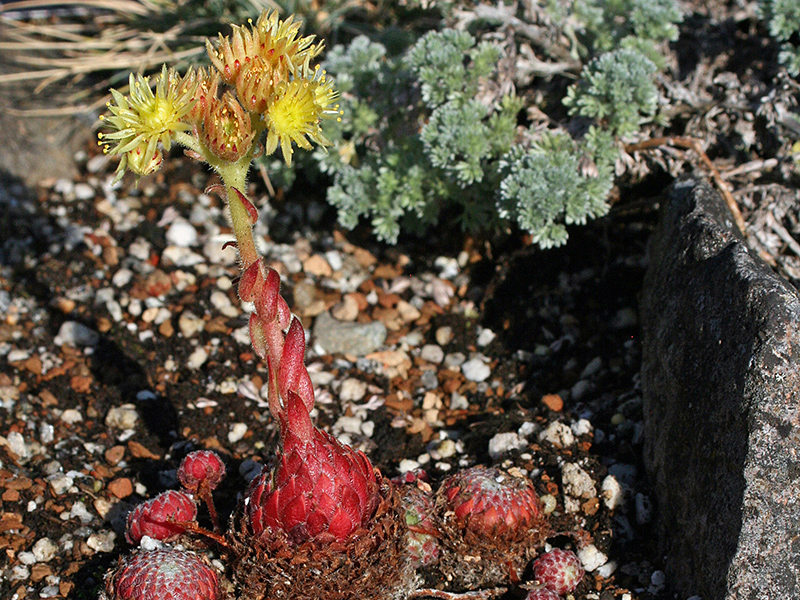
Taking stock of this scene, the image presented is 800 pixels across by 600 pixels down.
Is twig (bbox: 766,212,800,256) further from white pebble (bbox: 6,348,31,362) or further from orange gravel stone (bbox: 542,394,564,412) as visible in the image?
white pebble (bbox: 6,348,31,362)

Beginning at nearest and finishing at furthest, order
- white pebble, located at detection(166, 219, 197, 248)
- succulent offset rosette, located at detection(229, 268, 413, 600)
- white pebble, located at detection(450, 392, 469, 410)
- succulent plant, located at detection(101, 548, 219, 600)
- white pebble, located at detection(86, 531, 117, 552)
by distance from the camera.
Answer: succulent offset rosette, located at detection(229, 268, 413, 600)
succulent plant, located at detection(101, 548, 219, 600)
white pebble, located at detection(86, 531, 117, 552)
white pebble, located at detection(450, 392, 469, 410)
white pebble, located at detection(166, 219, 197, 248)

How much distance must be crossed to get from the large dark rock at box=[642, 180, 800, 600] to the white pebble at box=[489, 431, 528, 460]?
0.47 meters

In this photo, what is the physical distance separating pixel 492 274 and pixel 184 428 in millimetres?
1656

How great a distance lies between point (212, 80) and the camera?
6.22 feet

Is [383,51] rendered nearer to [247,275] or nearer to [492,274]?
[492,274]

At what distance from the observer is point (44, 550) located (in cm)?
269

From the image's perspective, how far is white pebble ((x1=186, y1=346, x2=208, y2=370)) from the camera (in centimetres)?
346

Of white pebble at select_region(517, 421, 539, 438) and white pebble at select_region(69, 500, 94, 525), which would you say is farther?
white pebble at select_region(517, 421, 539, 438)

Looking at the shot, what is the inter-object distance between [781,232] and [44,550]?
310 cm

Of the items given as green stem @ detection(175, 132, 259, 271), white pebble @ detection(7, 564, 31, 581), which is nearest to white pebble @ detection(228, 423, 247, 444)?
white pebble @ detection(7, 564, 31, 581)

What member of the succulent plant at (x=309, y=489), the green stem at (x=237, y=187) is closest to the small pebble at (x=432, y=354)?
the succulent plant at (x=309, y=489)

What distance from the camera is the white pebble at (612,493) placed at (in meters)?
2.75

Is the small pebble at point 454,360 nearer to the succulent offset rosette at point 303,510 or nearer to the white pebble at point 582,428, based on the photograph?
the white pebble at point 582,428

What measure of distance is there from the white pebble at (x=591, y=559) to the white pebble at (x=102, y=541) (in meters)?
1.63
